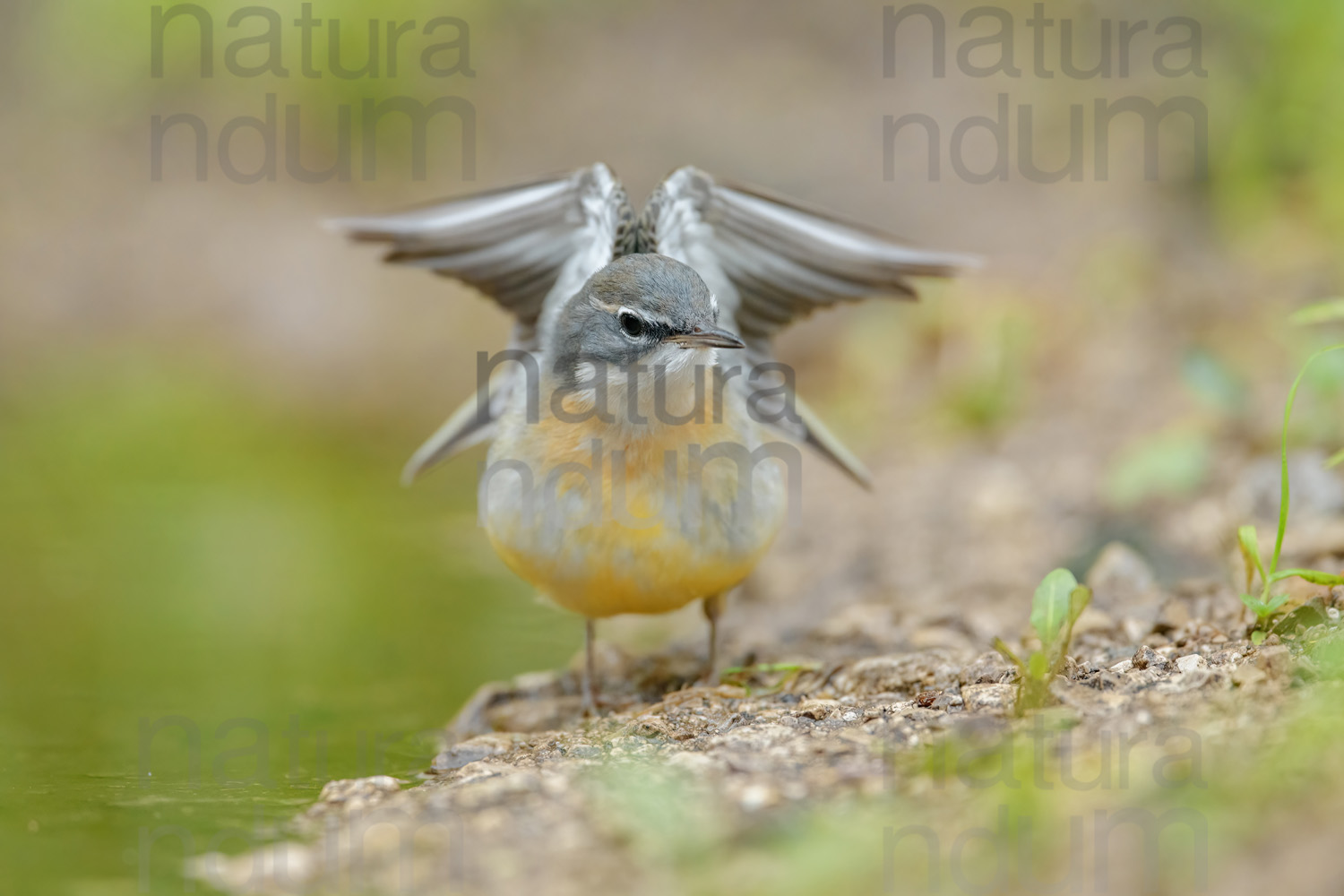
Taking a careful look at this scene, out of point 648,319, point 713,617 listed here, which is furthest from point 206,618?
point 648,319

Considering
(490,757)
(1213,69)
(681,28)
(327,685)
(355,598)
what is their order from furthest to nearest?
1. (681,28)
2. (1213,69)
3. (355,598)
4. (327,685)
5. (490,757)

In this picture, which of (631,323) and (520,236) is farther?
(520,236)

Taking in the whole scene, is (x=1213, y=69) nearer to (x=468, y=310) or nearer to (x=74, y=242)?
(x=468, y=310)

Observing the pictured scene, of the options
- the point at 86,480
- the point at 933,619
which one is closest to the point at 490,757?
the point at 933,619

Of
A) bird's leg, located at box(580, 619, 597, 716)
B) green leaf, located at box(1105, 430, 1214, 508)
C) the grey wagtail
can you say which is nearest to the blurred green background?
green leaf, located at box(1105, 430, 1214, 508)

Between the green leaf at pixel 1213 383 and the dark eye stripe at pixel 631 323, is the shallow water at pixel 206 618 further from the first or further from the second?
the green leaf at pixel 1213 383

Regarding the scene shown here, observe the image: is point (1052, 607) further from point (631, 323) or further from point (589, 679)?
point (589, 679)

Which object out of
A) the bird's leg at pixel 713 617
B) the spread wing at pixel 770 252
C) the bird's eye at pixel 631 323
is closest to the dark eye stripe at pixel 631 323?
the bird's eye at pixel 631 323
